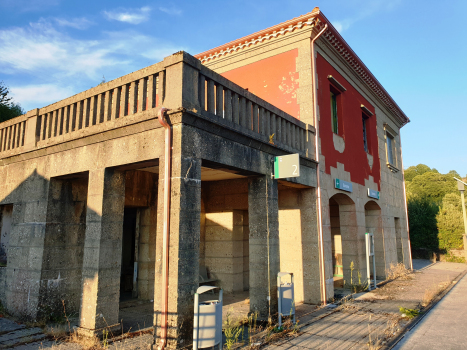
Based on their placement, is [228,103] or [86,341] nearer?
[86,341]

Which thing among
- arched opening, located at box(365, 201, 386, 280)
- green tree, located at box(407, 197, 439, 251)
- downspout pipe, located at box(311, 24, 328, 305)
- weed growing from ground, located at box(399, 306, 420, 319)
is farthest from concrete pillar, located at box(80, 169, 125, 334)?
green tree, located at box(407, 197, 439, 251)

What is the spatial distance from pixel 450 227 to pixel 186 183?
919 inches

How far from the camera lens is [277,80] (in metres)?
10.3

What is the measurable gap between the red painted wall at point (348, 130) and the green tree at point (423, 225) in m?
12.2

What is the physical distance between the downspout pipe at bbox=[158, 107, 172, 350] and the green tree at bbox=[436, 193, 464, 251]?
925 inches

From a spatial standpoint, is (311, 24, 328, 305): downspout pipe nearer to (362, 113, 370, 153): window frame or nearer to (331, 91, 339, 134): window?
(331, 91, 339, 134): window

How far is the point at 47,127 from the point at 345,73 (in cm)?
1006

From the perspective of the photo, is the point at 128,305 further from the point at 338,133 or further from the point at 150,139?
the point at 338,133

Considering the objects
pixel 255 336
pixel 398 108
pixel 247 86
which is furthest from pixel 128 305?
pixel 398 108

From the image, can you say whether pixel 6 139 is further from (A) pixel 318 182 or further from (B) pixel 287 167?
(A) pixel 318 182

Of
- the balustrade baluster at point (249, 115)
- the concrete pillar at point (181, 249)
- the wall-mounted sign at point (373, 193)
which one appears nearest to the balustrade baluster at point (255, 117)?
the balustrade baluster at point (249, 115)

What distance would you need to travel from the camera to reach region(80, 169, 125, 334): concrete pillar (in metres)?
5.74

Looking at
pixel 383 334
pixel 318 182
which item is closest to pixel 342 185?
pixel 318 182

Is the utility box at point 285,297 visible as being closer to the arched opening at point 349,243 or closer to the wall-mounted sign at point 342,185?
the wall-mounted sign at point 342,185
